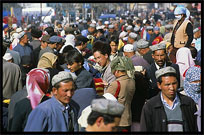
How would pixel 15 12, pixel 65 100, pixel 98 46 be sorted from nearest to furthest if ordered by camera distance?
pixel 65 100 < pixel 98 46 < pixel 15 12

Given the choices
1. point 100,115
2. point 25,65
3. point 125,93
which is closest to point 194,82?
point 125,93

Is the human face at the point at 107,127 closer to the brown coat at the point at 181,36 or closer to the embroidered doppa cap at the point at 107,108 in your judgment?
the embroidered doppa cap at the point at 107,108

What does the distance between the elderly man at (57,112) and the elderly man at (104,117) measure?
68 centimetres

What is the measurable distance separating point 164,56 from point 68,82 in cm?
297

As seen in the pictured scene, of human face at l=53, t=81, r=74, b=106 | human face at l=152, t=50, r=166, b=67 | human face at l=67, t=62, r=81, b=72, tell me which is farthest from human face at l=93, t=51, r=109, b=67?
human face at l=53, t=81, r=74, b=106

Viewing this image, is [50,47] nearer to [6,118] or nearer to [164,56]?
[164,56]

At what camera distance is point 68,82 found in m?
5.18

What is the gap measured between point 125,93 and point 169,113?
1106 mm

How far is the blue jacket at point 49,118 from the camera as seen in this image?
475 cm

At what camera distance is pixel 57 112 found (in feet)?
16.3

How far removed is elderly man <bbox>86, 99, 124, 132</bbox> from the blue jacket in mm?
671

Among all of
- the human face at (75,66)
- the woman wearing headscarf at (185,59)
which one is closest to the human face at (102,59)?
the human face at (75,66)

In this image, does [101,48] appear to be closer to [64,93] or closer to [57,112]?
[64,93]

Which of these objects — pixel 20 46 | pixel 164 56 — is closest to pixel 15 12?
pixel 20 46
